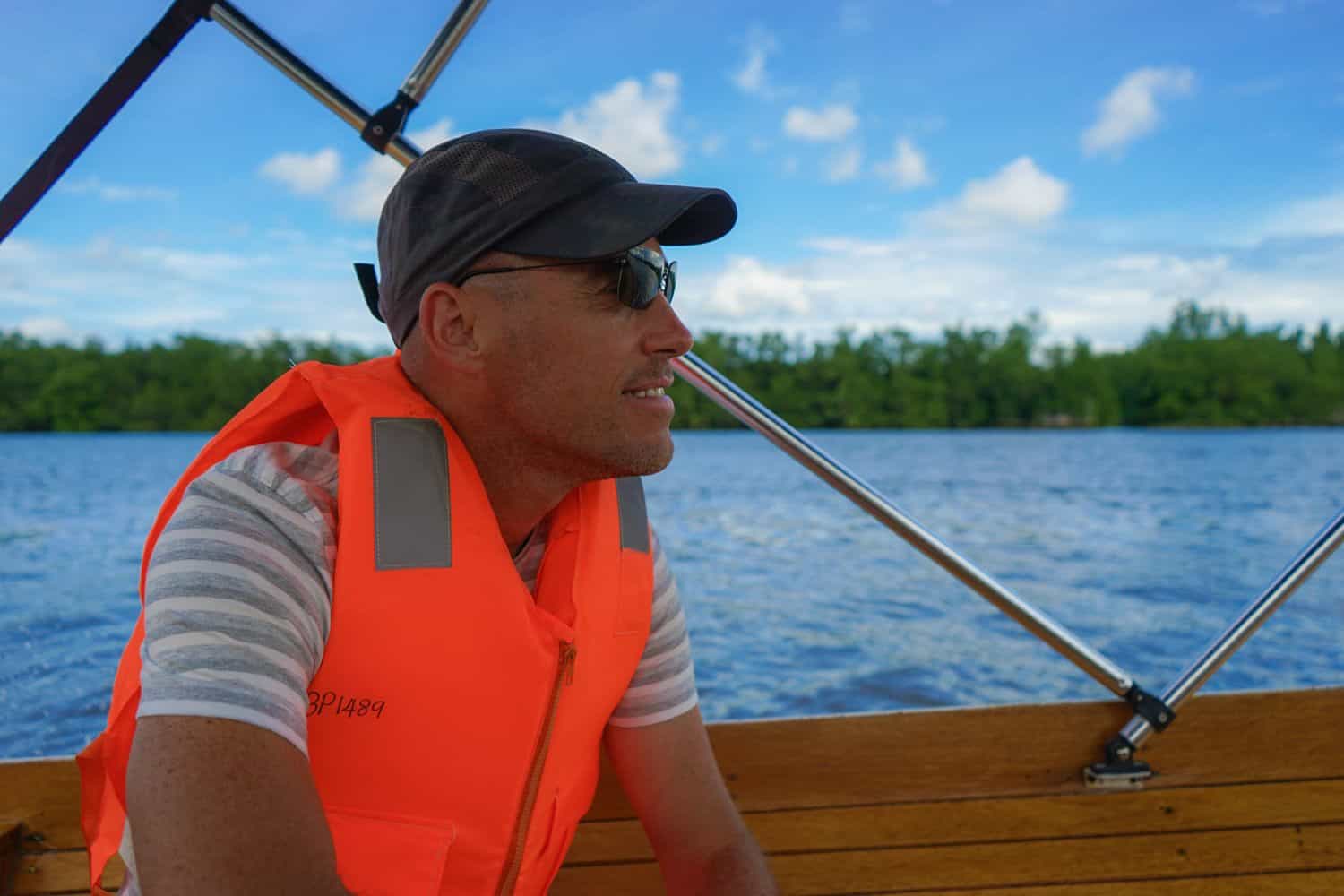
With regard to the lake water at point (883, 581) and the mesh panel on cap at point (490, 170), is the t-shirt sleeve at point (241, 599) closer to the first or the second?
the mesh panel on cap at point (490, 170)

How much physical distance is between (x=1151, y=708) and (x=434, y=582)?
1.31 meters

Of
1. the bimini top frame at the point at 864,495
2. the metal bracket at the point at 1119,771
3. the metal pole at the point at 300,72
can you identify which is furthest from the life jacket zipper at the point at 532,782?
the metal bracket at the point at 1119,771

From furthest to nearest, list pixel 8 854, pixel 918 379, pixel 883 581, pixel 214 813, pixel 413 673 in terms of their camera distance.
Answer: pixel 918 379
pixel 883 581
pixel 8 854
pixel 413 673
pixel 214 813

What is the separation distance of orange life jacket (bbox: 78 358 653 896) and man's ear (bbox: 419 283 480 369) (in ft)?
0.21

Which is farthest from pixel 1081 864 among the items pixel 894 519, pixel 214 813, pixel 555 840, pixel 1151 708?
pixel 214 813

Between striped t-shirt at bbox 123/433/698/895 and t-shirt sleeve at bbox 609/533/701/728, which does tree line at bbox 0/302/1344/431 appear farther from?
striped t-shirt at bbox 123/433/698/895

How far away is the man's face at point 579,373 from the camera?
3.87 feet

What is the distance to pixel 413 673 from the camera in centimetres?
108

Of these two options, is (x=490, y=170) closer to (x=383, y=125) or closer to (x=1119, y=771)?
(x=383, y=125)

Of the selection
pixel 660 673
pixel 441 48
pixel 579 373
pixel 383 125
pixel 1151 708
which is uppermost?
pixel 441 48

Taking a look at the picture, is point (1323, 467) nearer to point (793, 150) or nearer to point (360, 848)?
point (793, 150)

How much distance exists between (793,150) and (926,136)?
4.99 meters

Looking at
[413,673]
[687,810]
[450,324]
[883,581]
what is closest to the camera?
[413,673]

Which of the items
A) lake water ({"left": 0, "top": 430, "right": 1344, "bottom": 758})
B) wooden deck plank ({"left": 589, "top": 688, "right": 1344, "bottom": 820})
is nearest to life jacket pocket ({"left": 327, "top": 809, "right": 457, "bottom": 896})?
wooden deck plank ({"left": 589, "top": 688, "right": 1344, "bottom": 820})
